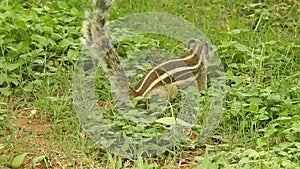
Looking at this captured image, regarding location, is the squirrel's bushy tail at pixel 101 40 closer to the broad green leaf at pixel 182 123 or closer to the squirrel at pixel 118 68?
the squirrel at pixel 118 68

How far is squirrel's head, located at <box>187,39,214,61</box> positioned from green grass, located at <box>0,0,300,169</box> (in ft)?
0.73

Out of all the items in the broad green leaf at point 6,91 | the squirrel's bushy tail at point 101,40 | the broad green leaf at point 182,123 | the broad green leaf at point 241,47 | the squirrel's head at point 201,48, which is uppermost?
the squirrel's bushy tail at point 101,40

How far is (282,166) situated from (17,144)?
179 centimetres

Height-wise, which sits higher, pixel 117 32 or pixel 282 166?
pixel 117 32

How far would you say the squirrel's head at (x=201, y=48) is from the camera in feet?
18.7

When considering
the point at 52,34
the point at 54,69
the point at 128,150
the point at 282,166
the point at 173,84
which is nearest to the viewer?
the point at 282,166

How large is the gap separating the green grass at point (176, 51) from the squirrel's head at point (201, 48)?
0.22 metres

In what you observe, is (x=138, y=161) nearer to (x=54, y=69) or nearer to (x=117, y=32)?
(x=54, y=69)

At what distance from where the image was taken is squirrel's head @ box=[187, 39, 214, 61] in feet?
18.7

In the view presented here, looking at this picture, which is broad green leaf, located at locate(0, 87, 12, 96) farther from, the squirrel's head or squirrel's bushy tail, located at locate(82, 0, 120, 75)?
the squirrel's head

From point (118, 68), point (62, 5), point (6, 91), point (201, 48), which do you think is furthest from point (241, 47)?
point (6, 91)

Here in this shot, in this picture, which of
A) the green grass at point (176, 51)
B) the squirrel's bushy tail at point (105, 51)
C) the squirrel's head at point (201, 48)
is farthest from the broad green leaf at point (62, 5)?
the squirrel's bushy tail at point (105, 51)

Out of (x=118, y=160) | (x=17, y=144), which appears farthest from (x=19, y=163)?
(x=118, y=160)

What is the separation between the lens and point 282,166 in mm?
4184
